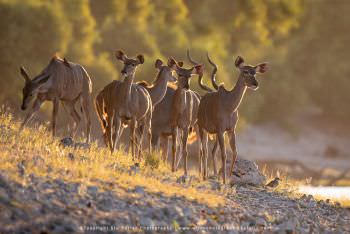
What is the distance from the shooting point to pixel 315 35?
194ft

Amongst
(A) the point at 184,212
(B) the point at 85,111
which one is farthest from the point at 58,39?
(A) the point at 184,212

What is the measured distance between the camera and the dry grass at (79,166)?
41.2 feet

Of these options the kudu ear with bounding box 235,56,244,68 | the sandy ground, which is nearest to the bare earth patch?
the kudu ear with bounding box 235,56,244,68

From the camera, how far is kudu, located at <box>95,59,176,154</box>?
1691 centimetres

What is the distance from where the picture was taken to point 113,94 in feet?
54.9

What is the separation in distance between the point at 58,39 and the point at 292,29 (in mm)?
31975

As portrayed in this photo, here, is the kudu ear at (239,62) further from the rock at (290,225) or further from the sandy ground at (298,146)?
the sandy ground at (298,146)

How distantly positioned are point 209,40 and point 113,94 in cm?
3198

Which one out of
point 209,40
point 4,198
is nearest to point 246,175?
point 4,198

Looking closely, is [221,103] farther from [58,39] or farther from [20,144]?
[58,39]

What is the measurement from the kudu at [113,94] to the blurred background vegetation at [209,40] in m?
8.39

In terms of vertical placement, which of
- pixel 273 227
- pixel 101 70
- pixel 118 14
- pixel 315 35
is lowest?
pixel 273 227

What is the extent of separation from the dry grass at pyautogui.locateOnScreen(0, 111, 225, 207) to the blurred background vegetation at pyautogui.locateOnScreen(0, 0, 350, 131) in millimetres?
11625

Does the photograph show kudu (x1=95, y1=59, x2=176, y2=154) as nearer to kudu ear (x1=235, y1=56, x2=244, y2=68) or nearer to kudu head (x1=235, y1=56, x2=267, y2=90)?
kudu ear (x1=235, y1=56, x2=244, y2=68)
